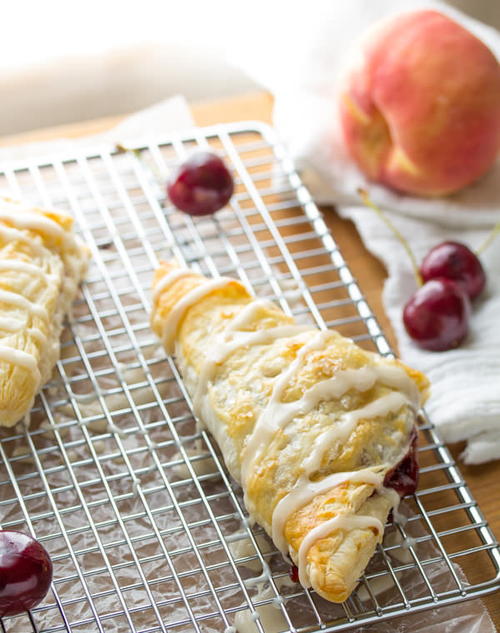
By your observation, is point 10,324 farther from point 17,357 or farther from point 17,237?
point 17,237

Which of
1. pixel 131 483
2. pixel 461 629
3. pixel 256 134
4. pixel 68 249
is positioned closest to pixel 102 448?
pixel 131 483

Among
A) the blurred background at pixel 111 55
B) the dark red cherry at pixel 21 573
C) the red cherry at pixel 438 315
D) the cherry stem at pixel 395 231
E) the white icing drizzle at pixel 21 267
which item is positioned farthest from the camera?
the blurred background at pixel 111 55

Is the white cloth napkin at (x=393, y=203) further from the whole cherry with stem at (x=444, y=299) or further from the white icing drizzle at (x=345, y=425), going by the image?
the white icing drizzle at (x=345, y=425)

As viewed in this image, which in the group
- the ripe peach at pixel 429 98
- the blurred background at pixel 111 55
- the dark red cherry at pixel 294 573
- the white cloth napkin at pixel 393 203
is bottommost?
the blurred background at pixel 111 55

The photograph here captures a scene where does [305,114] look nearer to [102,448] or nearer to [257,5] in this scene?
[257,5]

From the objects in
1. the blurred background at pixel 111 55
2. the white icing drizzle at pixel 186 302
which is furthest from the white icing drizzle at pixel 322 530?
the blurred background at pixel 111 55

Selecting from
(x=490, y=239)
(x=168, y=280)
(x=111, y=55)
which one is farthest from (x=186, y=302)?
(x=111, y=55)

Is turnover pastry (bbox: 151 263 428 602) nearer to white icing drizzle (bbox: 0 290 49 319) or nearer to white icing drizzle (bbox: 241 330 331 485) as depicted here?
white icing drizzle (bbox: 241 330 331 485)
